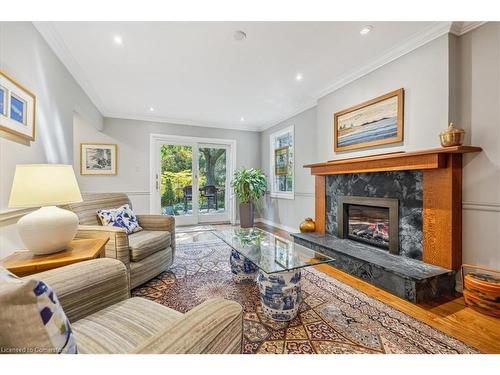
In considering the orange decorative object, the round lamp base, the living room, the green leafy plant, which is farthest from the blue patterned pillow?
the orange decorative object

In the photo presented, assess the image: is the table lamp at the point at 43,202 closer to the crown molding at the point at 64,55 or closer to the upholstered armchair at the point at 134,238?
the upholstered armchair at the point at 134,238

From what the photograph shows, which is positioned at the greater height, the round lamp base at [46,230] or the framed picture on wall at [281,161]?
the framed picture on wall at [281,161]

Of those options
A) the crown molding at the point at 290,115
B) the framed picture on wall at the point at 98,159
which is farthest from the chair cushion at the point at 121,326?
the framed picture on wall at the point at 98,159

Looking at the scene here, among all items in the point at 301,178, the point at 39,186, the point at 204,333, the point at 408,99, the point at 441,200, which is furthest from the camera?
the point at 301,178

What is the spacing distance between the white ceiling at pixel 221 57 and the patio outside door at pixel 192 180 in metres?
1.20

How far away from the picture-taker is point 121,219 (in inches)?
99.5

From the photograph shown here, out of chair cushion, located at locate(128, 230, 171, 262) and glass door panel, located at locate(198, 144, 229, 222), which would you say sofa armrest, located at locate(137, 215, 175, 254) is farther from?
glass door panel, located at locate(198, 144, 229, 222)

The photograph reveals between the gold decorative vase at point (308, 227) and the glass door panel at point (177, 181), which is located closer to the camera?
the gold decorative vase at point (308, 227)

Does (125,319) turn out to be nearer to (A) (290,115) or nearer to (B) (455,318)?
(B) (455,318)

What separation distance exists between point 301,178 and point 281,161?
2.67ft

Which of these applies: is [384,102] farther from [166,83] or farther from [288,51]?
[166,83]

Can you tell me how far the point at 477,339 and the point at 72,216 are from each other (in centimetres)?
271

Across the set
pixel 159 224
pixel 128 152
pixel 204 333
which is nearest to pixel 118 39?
pixel 159 224

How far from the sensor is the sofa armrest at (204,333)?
0.69 meters
